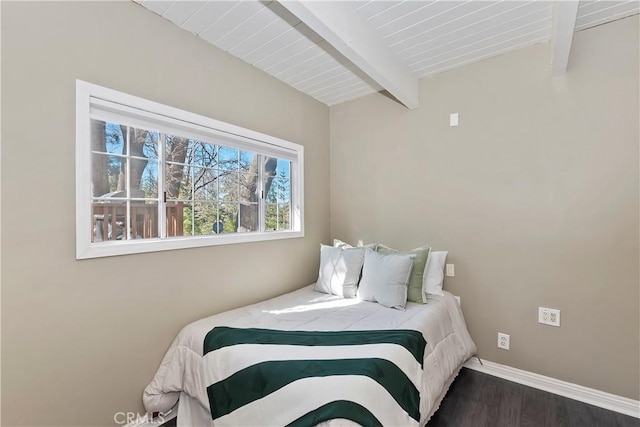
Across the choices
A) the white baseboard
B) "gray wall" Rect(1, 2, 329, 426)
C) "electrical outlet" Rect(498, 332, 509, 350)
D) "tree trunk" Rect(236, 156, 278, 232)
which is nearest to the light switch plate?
"electrical outlet" Rect(498, 332, 509, 350)

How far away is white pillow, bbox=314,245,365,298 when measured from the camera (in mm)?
2545

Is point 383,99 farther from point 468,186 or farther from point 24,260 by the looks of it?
point 24,260

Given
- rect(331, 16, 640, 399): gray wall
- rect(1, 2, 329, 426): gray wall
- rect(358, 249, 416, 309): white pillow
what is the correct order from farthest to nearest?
rect(358, 249, 416, 309): white pillow → rect(331, 16, 640, 399): gray wall → rect(1, 2, 329, 426): gray wall

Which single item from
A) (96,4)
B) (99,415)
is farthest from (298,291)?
(96,4)

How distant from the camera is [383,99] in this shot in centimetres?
305

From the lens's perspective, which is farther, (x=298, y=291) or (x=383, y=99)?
(x=383, y=99)

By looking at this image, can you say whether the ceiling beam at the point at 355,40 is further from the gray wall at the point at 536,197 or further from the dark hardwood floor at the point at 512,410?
the dark hardwood floor at the point at 512,410

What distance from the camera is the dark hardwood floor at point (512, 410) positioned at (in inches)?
72.9

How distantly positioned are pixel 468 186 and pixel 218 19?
228 centimetres

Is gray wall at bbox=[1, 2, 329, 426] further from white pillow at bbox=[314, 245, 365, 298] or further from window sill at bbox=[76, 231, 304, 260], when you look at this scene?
white pillow at bbox=[314, 245, 365, 298]

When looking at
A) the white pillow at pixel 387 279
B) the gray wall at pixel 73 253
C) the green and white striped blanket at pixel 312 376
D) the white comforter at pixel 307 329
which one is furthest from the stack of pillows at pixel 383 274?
the gray wall at pixel 73 253

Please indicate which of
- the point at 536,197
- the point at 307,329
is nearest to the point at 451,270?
the point at 536,197

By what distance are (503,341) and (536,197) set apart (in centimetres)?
117

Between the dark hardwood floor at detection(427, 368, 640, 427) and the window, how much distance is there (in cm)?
186
